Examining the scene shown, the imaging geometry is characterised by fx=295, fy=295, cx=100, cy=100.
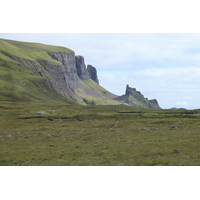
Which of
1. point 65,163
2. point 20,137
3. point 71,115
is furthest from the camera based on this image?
point 71,115

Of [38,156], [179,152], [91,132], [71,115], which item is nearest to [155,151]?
[179,152]

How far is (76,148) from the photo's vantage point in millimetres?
78062

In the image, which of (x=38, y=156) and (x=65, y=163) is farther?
(x=38, y=156)

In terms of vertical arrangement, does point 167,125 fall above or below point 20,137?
above

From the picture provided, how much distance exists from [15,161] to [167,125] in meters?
72.4

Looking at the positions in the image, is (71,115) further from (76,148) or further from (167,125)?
(76,148)

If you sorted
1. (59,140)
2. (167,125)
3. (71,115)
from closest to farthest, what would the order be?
(59,140) < (167,125) < (71,115)

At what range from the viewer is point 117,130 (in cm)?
11081

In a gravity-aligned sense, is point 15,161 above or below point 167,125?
below

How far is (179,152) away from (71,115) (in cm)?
9727

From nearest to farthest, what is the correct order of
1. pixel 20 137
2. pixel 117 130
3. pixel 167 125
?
pixel 20 137 → pixel 117 130 → pixel 167 125

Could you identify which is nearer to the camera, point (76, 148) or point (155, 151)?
point (155, 151)

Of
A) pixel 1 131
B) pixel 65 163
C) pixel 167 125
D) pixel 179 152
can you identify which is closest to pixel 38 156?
pixel 65 163

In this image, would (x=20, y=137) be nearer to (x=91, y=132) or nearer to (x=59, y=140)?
(x=59, y=140)
